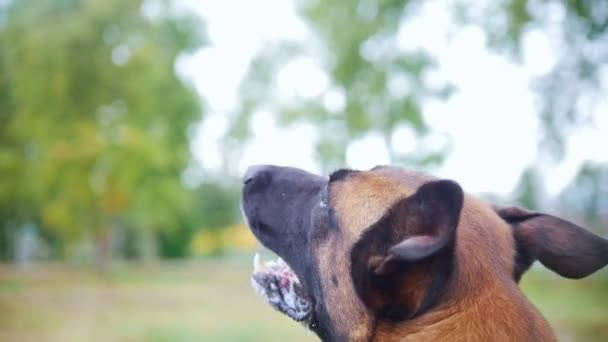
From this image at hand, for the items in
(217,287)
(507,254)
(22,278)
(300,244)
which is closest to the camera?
(507,254)

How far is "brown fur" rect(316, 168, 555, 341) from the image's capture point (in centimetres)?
179

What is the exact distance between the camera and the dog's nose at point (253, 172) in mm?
2658

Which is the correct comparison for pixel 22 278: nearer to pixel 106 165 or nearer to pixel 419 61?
pixel 106 165

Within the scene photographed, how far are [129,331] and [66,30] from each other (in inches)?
134

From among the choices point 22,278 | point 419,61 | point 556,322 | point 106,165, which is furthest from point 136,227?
point 556,322

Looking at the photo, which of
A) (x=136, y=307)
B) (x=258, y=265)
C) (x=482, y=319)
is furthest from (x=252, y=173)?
(x=136, y=307)

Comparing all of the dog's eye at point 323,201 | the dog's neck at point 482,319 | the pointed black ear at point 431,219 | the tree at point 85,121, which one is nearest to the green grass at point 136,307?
the tree at point 85,121

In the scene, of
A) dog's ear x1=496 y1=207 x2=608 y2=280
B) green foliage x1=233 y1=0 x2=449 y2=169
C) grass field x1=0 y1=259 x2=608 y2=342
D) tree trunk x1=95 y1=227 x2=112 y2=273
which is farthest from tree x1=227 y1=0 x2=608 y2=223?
dog's ear x1=496 y1=207 x2=608 y2=280

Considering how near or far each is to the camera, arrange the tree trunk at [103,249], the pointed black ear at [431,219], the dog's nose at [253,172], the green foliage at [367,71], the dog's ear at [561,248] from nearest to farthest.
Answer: the pointed black ear at [431,219] < the dog's ear at [561,248] < the dog's nose at [253,172] < the tree trunk at [103,249] < the green foliage at [367,71]

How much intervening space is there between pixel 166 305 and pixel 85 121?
2299 mm

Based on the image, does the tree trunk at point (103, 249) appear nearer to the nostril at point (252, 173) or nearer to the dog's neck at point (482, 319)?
the nostril at point (252, 173)

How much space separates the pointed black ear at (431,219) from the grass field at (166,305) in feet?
16.2

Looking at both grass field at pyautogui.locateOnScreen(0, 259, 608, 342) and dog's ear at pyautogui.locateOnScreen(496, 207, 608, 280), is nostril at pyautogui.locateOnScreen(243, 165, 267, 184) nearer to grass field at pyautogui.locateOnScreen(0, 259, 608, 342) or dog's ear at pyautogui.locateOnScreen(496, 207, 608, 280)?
dog's ear at pyautogui.locateOnScreen(496, 207, 608, 280)

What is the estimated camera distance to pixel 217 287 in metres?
7.70
